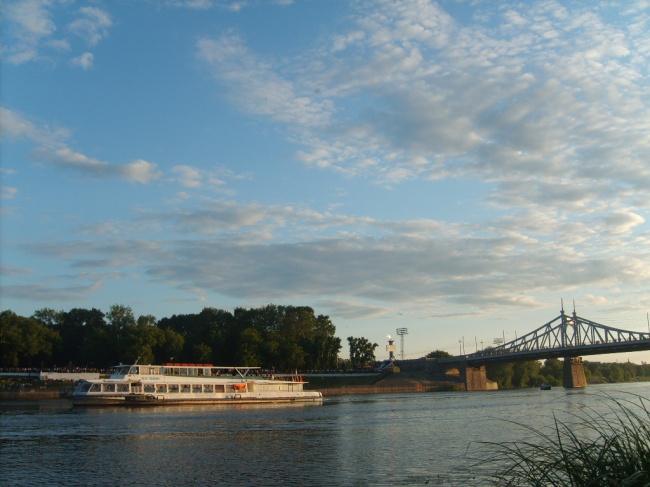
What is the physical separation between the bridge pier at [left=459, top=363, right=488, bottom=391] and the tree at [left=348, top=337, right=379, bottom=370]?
22.8 meters

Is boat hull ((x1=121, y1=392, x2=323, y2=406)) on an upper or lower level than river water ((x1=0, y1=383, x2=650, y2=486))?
upper

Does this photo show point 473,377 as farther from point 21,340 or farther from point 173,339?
point 21,340

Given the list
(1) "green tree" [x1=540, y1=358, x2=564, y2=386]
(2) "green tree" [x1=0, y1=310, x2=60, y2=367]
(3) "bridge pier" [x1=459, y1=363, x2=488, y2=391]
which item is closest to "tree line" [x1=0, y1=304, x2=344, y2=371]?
(2) "green tree" [x1=0, y1=310, x2=60, y2=367]

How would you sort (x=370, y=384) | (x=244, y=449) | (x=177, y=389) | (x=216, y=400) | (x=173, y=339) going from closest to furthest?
1. (x=244, y=449)
2. (x=177, y=389)
3. (x=216, y=400)
4. (x=173, y=339)
5. (x=370, y=384)

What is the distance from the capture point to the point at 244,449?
35438 millimetres

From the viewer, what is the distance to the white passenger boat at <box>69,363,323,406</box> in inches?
2813

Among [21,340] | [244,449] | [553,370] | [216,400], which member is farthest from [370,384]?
[244,449]

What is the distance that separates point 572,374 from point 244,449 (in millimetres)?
129747

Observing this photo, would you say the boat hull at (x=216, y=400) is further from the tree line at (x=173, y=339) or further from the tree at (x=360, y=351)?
the tree at (x=360, y=351)

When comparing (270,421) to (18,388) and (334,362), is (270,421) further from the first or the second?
(334,362)

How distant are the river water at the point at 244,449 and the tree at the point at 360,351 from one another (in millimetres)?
106827

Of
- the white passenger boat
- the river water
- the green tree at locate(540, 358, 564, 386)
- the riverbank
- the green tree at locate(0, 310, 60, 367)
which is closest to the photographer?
the river water

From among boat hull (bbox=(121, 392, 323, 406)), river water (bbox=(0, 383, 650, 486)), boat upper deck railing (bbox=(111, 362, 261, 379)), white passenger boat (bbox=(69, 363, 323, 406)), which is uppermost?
boat upper deck railing (bbox=(111, 362, 261, 379))

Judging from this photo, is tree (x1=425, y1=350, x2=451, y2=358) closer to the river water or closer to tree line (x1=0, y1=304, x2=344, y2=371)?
tree line (x1=0, y1=304, x2=344, y2=371)
